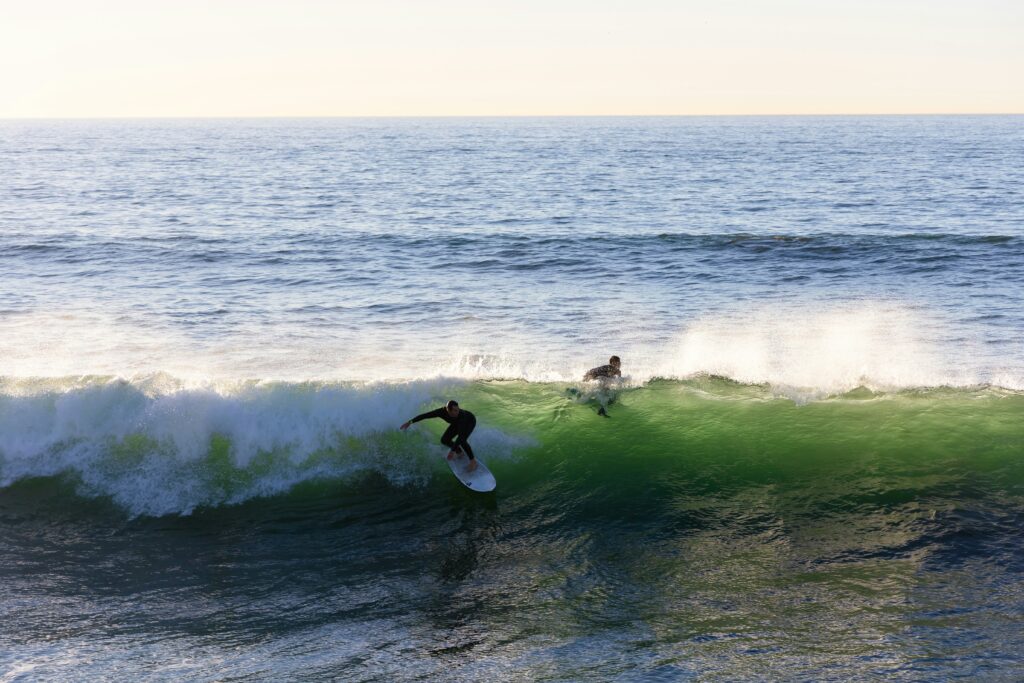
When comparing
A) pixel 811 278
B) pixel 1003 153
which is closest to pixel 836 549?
pixel 811 278

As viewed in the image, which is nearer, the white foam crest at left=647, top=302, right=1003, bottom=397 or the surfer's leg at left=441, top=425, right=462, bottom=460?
the surfer's leg at left=441, top=425, right=462, bottom=460

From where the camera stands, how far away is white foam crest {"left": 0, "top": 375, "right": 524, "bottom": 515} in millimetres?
13422

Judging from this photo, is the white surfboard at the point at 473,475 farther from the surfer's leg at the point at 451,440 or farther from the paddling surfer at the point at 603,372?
the paddling surfer at the point at 603,372

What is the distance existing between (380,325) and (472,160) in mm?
53609

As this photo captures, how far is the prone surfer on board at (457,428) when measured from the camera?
1291cm

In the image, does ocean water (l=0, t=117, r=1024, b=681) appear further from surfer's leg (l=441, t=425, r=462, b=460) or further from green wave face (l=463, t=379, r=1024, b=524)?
surfer's leg (l=441, t=425, r=462, b=460)

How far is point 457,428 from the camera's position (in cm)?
1312

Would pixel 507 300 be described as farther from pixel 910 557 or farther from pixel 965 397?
pixel 910 557

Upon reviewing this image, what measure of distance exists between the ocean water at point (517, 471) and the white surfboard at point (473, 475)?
27cm

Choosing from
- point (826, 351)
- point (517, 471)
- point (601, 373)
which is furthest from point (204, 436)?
point (826, 351)

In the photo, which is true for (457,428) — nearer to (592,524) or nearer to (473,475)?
(473,475)

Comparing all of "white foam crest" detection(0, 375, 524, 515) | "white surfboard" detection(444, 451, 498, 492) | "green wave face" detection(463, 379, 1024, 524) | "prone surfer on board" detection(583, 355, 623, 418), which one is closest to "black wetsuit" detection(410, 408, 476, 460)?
"white surfboard" detection(444, 451, 498, 492)

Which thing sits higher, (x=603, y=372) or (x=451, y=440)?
(x=603, y=372)

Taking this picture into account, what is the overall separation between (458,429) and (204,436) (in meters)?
4.18
